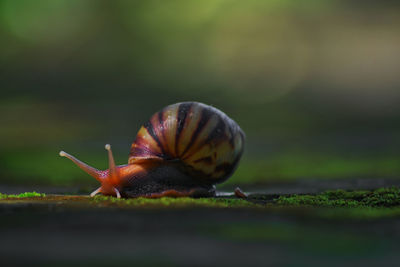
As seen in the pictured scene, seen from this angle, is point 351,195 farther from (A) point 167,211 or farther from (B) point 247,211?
(A) point 167,211

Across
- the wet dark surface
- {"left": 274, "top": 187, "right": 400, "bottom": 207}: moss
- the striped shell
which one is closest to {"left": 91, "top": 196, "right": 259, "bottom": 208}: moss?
the wet dark surface

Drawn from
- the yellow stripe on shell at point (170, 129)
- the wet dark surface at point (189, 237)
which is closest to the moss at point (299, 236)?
the wet dark surface at point (189, 237)

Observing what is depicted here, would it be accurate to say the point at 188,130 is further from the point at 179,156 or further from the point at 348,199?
the point at 348,199

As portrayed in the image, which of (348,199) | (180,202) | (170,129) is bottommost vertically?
(348,199)

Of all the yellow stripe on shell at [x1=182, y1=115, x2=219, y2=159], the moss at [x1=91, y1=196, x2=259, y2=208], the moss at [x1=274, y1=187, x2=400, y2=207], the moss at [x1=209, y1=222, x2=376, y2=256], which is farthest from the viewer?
the yellow stripe on shell at [x1=182, y1=115, x2=219, y2=159]

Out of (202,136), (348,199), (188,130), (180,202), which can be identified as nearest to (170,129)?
(188,130)

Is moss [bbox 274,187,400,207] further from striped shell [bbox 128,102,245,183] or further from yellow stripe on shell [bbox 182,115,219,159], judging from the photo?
yellow stripe on shell [bbox 182,115,219,159]
